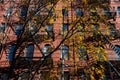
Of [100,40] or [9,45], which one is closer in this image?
[100,40]

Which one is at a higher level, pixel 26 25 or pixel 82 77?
pixel 26 25

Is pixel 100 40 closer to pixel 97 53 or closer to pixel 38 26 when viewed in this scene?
pixel 97 53

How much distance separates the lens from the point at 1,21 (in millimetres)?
29969

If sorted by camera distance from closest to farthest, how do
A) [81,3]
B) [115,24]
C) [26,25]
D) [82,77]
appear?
[26,25]
[81,3]
[82,77]
[115,24]

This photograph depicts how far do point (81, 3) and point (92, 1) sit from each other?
132 centimetres

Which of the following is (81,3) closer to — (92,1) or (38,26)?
(92,1)

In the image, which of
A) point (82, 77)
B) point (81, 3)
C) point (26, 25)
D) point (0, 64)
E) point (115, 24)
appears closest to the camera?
point (26, 25)

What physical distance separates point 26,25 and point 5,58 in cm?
1104

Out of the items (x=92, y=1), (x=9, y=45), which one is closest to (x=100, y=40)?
(x=92, y=1)

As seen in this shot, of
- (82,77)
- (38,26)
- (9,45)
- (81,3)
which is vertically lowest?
(82,77)

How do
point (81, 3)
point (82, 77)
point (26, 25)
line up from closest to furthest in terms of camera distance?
point (26, 25), point (81, 3), point (82, 77)

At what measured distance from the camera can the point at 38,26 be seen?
1759 cm

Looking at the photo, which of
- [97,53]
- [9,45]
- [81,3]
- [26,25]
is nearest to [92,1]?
[81,3]

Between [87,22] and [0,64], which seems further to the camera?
[0,64]
